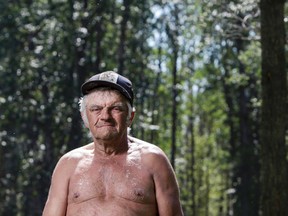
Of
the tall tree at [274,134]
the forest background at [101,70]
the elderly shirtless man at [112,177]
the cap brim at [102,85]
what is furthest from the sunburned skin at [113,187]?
the forest background at [101,70]

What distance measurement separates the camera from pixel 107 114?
11.6ft

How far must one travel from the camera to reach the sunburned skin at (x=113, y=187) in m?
3.55

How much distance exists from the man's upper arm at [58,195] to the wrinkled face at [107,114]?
25cm

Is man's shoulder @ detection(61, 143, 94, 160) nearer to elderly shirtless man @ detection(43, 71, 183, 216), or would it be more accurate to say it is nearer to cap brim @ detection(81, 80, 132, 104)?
elderly shirtless man @ detection(43, 71, 183, 216)

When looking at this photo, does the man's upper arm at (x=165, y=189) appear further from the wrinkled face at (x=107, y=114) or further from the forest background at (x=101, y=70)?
the forest background at (x=101, y=70)

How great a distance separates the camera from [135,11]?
111ft

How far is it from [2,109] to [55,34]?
4.05 metres

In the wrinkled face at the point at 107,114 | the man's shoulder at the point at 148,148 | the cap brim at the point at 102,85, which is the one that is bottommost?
the man's shoulder at the point at 148,148

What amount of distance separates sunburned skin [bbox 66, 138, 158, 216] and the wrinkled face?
0.16 meters

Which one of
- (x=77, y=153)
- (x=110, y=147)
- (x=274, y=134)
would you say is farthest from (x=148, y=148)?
(x=274, y=134)

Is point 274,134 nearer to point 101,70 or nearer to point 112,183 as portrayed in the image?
point 112,183

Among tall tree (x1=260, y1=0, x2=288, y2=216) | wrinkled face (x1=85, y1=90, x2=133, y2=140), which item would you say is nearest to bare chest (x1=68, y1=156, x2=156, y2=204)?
wrinkled face (x1=85, y1=90, x2=133, y2=140)

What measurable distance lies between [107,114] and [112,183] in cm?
34

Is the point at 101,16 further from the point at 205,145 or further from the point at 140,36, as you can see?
the point at 205,145
